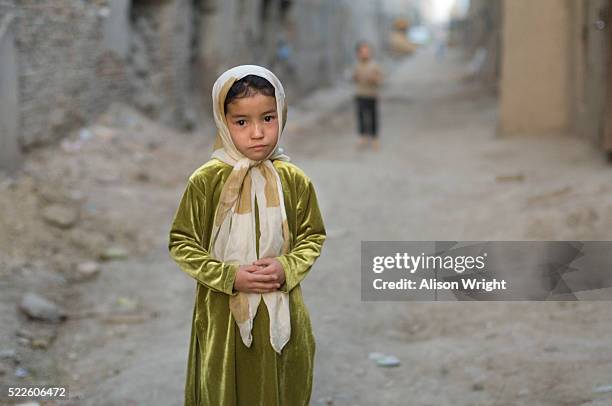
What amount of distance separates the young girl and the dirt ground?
125 cm

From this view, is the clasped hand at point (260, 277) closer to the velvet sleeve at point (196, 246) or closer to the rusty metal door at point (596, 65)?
the velvet sleeve at point (196, 246)

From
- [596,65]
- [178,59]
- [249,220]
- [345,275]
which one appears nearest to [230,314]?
[249,220]

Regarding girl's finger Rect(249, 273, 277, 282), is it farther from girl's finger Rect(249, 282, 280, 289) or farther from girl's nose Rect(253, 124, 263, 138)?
girl's nose Rect(253, 124, 263, 138)

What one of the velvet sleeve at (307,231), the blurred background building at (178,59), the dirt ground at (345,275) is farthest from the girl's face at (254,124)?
the blurred background building at (178,59)

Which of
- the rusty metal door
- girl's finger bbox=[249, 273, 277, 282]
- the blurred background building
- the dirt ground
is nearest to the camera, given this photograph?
girl's finger bbox=[249, 273, 277, 282]

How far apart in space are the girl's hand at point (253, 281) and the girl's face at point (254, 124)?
1.11 ft

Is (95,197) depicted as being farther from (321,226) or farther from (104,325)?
(321,226)

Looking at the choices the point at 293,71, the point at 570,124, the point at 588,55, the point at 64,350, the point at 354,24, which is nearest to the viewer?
the point at 64,350

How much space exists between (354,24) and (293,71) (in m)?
11.6

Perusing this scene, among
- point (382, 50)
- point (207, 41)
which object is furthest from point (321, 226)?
point (382, 50)

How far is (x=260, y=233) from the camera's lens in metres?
2.44

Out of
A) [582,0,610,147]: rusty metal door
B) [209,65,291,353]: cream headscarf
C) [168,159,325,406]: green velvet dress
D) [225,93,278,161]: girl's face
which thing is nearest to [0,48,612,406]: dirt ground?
[582,0,610,147]: rusty metal door

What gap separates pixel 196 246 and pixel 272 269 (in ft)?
0.81

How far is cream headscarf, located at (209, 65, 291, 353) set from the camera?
2.39 metres
